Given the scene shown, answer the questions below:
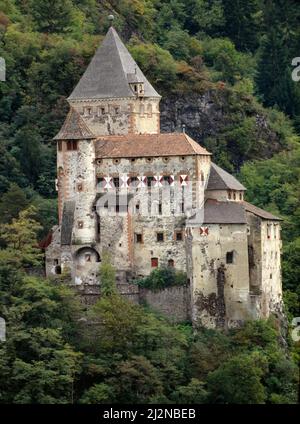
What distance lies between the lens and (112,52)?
137000 mm

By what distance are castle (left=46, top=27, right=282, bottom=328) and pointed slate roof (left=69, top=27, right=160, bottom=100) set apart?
3668 millimetres

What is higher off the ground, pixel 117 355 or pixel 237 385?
pixel 117 355

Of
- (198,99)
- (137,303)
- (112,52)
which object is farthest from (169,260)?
(198,99)

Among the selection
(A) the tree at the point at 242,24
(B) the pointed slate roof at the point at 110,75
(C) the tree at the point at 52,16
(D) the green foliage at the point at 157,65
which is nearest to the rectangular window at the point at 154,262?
(B) the pointed slate roof at the point at 110,75

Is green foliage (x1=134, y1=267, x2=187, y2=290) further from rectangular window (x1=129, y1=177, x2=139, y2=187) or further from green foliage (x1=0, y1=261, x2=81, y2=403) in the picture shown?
rectangular window (x1=129, y1=177, x2=139, y2=187)

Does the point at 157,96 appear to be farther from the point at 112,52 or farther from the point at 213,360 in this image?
the point at 213,360

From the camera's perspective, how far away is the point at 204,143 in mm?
149375

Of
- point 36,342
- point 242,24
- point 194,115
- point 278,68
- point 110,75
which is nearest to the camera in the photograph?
point 36,342

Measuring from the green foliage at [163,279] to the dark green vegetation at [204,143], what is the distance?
4.56ft

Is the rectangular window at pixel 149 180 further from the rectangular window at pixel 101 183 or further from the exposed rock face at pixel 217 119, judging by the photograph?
the exposed rock face at pixel 217 119

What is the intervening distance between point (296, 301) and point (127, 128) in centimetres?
1090

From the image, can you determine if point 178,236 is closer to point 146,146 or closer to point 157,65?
point 146,146

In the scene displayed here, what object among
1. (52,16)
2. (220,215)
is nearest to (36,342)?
(220,215)

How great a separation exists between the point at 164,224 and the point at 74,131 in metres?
5.88
